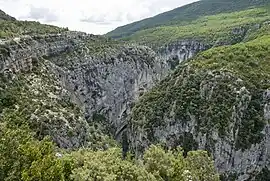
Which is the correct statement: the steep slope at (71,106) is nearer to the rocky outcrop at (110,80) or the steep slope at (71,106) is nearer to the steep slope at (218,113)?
the rocky outcrop at (110,80)

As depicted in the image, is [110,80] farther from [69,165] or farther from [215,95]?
[69,165]

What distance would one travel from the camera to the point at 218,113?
11025 cm

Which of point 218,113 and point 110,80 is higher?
point 110,80

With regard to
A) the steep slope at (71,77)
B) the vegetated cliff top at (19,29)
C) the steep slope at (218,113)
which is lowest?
the steep slope at (218,113)

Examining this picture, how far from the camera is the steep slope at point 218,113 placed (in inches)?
4247

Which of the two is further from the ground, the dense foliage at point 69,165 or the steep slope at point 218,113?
the dense foliage at point 69,165

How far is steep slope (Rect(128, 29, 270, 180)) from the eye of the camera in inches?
4247

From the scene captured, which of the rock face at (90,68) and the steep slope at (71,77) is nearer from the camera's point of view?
the steep slope at (71,77)

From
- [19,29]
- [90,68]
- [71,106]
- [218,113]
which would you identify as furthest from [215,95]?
[19,29]

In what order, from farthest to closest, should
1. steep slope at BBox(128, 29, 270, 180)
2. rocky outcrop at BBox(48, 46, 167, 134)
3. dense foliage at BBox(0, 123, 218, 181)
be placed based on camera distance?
1. rocky outcrop at BBox(48, 46, 167, 134)
2. steep slope at BBox(128, 29, 270, 180)
3. dense foliage at BBox(0, 123, 218, 181)

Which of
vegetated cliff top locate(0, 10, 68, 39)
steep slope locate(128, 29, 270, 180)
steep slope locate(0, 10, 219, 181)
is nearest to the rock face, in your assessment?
steep slope locate(0, 10, 219, 181)

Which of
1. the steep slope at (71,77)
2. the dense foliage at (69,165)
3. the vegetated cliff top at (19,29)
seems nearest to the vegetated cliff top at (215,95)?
the steep slope at (71,77)

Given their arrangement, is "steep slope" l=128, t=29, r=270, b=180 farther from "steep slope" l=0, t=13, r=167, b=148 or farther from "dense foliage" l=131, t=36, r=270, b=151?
"steep slope" l=0, t=13, r=167, b=148

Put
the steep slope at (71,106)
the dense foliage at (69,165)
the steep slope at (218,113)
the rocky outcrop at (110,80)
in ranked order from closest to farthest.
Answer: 1. the dense foliage at (69,165)
2. the steep slope at (71,106)
3. the steep slope at (218,113)
4. the rocky outcrop at (110,80)
